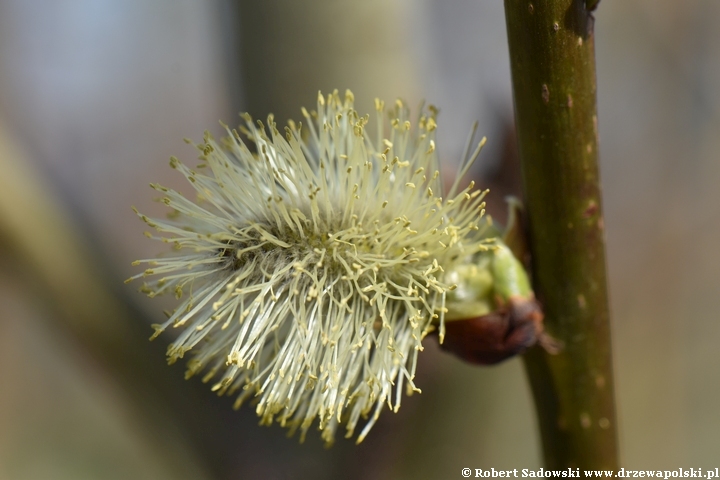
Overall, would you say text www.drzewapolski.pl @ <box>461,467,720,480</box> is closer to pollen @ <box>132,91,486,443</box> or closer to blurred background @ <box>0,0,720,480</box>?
blurred background @ <box>0,0,720,480</box>

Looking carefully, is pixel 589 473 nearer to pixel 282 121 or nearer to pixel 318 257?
pixel 318 257

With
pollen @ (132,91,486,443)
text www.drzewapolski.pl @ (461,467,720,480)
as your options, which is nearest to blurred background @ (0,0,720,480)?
text www.drzewapolski.pl @ (461,467,720,480)

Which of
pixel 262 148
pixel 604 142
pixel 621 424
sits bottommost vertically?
pixel 621 424

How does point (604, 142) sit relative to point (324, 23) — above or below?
below

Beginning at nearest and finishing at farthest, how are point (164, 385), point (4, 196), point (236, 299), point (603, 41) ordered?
point (236, 299) < point (4, 196) < point (164, 385) < point (603, 41)

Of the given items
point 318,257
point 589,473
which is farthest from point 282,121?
point 589,473

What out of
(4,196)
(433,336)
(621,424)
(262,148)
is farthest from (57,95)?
(621,424)

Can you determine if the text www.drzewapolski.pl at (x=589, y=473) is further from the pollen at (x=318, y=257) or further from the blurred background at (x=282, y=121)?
the pollen at (x=318, y=257)

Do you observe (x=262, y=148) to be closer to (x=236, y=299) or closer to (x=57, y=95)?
(x=236, y=299)
